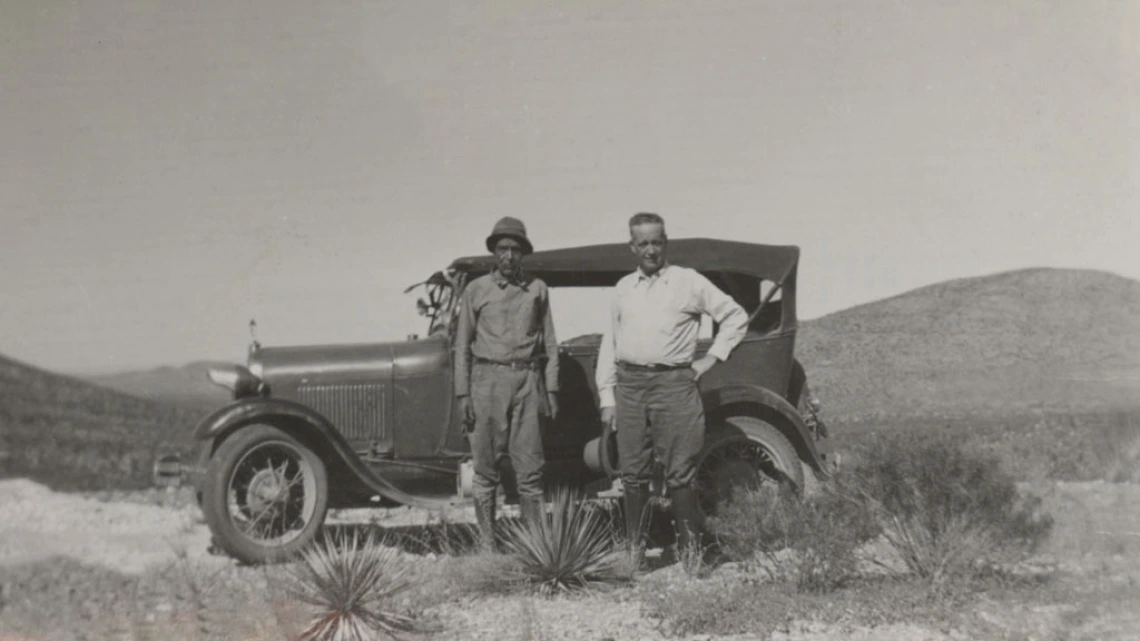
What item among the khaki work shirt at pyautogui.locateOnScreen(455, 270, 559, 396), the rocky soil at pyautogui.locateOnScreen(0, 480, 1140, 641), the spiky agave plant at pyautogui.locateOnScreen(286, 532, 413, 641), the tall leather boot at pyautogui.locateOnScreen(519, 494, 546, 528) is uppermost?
the khaki work shirt at pyautogui.locateOnScreen(455, 270, 559, 396)

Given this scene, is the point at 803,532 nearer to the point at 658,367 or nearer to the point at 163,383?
the point at 658,367

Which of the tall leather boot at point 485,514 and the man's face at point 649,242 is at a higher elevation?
the man's face at point 649,242

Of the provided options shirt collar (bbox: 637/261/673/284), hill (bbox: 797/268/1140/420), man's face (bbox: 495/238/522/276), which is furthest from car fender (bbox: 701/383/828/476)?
hill (bbox: 797/268/1140/420)

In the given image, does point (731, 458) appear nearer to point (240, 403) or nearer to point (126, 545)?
point (240, 403)

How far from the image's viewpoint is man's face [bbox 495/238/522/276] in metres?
5.21

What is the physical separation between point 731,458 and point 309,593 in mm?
3087

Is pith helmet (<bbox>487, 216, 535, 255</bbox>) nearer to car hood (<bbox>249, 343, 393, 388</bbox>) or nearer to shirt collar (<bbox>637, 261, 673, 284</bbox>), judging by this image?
shirt collar (<bbox>637, 261, 673, 284</bbox>)

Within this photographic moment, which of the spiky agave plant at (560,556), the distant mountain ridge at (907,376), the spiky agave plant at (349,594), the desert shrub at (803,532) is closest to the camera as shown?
the spiky agave plant at (349,594)

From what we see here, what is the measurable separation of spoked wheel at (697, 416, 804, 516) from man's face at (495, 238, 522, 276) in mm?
1732

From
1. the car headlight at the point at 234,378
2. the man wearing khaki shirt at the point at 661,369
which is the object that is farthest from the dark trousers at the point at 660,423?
the car headlight at the point at 234,378

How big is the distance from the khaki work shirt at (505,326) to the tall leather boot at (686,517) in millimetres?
927

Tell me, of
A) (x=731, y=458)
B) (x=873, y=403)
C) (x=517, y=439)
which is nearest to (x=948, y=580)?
(x=731, y=458)

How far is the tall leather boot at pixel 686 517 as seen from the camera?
494cm

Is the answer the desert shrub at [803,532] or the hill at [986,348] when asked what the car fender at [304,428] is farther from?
the hill at [986,348]
